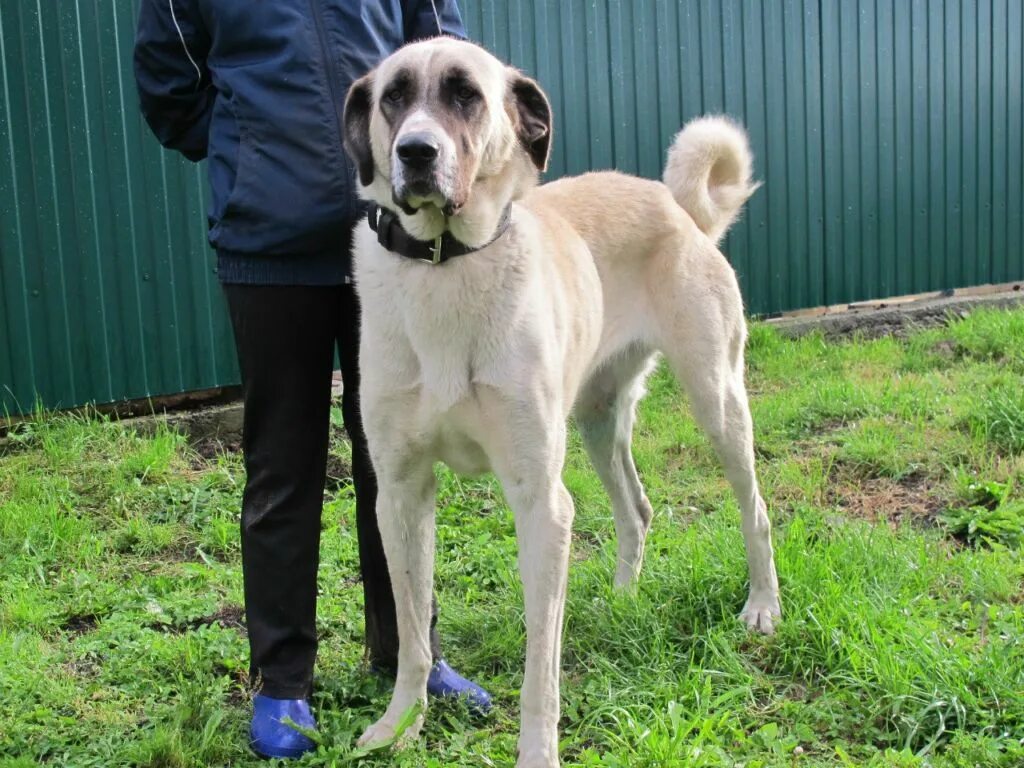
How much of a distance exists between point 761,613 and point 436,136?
5.69 ft

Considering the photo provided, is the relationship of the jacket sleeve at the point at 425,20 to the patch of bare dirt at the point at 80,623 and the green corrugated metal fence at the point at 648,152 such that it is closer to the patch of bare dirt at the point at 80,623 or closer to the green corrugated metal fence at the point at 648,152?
the patch of bare dirt at the point at 80,623

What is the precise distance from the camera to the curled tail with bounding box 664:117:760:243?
3738 millimetres

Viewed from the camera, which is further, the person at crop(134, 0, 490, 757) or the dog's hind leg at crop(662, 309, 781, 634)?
the dog's hind leg at crop(662, 309, 781, 634)

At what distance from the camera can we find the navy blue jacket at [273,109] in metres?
2.66

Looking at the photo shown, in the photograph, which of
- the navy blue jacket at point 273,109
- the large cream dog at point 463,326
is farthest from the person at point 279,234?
the large cream dog at point 463,326

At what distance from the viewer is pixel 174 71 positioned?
285cm

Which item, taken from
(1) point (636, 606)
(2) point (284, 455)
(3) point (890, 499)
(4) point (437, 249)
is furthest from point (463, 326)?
(3) point (890, 499)

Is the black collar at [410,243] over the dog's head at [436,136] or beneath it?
beneath

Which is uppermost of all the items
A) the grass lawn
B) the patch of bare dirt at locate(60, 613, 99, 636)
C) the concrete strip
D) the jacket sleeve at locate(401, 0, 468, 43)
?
the jacket sleeve at locate(401, 0, 468, 43)

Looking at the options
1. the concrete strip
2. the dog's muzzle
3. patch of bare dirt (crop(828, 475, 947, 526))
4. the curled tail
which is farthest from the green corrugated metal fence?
the dog's muzzle

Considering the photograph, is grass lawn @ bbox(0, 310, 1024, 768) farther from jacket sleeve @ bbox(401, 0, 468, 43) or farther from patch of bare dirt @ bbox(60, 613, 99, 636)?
jacket sleeve @ bbox(401, 0, 468, 43)

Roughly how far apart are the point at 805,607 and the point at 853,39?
5.62 meters

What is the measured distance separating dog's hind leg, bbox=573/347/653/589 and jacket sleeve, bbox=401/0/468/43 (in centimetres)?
119

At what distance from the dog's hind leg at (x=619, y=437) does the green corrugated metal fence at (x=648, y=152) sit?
8.14 feet
